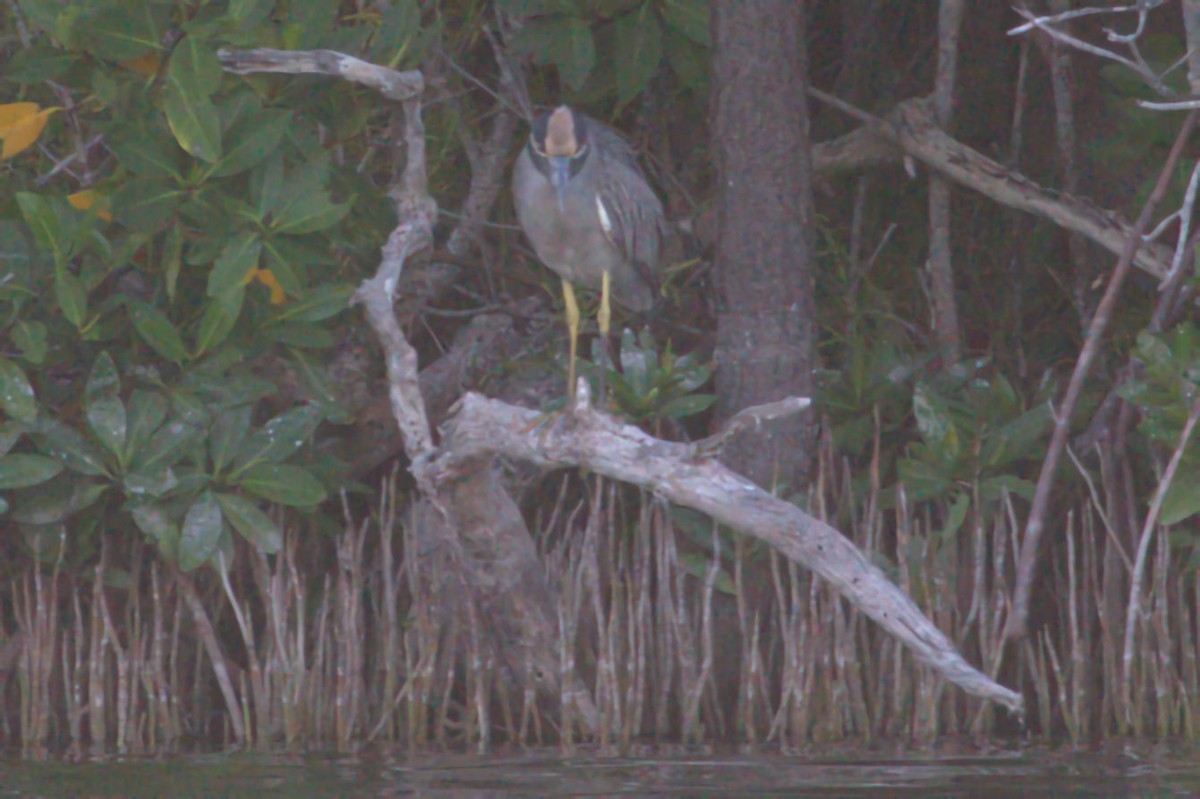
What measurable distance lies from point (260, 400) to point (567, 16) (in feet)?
5.11

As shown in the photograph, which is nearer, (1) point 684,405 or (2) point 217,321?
(2) point 217,321

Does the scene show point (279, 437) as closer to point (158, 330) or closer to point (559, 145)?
point (158, 330)

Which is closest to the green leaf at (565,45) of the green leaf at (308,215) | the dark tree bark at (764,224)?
the dark tree bark at (764,224)

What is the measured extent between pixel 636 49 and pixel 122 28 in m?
1.59

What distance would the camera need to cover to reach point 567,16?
5.07m

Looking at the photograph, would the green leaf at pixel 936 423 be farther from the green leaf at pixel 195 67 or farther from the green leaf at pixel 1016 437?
the green leaf at pixel 195 67

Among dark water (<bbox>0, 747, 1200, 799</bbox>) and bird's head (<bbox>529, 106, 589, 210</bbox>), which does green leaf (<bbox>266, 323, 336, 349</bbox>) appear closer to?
bird's head (<bbox>529, 106, 589, 210</bbox>)

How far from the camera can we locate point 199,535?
4594 mm

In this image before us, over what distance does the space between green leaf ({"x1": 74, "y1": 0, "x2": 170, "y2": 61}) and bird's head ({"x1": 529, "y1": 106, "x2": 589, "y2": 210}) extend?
3.49 ft

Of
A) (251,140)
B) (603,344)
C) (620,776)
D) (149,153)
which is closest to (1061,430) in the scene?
(603,344)

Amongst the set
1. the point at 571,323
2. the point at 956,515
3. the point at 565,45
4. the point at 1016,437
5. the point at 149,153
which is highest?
the point at 565,45

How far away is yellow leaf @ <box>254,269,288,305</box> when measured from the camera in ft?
15.5

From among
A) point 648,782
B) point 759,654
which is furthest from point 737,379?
point 648,782

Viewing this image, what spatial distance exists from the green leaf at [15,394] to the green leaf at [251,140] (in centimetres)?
78
